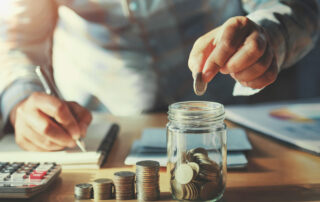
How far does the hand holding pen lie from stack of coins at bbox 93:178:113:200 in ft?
0.75

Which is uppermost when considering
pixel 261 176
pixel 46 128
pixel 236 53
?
pixel 236 53

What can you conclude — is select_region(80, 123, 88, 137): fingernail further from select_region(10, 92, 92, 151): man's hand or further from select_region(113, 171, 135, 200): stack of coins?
select_region(113, 171, 135, 200): stack of coins

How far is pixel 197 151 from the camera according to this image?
2.08 feet

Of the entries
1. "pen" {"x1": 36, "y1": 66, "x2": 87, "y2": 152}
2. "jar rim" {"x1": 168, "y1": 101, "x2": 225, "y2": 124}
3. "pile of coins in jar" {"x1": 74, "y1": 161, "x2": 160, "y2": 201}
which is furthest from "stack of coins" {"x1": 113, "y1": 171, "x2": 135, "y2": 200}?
"pen" {"x1": 36, "y1": 66, "x2": 87, "y2": 152}

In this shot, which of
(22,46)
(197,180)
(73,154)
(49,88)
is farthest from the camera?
(22,46)

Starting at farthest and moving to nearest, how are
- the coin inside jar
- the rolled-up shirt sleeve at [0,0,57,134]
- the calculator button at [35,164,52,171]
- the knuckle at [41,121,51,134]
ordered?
1. the rolled-up shirt sleeve at [0,0,57,134]
2. the knuckle at [41,121,51,134]
3. the calculator button at [35,164,52,171]
4. the coin inside jar

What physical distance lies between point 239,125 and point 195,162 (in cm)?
55

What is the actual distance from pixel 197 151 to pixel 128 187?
0.12m

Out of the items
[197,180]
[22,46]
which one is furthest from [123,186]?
[22,46]

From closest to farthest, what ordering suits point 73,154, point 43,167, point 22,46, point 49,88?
point 43,167, point 73,154, point 49,88, point 22,46

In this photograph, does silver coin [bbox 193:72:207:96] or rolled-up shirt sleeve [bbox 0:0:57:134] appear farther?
rolled-up shirt sleeve [bbox 0:0:57:134]

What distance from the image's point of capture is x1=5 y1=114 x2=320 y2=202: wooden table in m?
0.65

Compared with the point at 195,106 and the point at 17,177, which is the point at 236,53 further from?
the point at 17,177

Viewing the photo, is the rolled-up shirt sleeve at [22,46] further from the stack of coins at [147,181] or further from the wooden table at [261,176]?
the stack of coins at [147,181]
